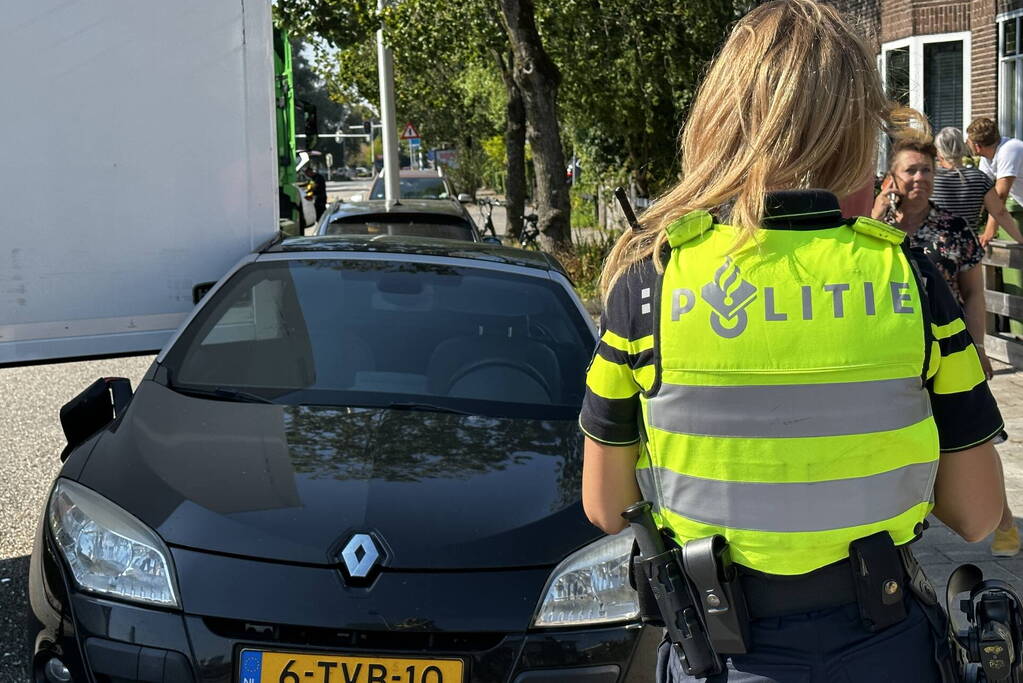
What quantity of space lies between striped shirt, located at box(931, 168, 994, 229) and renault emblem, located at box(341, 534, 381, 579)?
444cm

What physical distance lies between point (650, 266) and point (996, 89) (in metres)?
13.9

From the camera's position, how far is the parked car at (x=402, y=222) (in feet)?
29.8

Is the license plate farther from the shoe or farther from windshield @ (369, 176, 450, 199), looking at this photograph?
windshield @ (369, 176, 450, 199)

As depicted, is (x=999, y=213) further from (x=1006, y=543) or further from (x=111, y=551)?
(x=111, y=551)

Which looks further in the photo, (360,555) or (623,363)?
(360,555)

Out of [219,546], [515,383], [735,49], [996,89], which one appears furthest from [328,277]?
[996,89]

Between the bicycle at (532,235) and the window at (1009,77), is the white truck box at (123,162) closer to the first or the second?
the bicycle at (532,235)

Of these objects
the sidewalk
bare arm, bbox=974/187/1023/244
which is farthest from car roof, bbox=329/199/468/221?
the sidewalk

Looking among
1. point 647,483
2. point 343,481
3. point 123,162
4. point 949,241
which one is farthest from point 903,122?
point 123,162

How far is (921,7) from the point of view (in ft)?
50.2

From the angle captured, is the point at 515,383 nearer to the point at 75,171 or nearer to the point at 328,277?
the point at 328,277

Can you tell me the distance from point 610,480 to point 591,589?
1298 millimetres

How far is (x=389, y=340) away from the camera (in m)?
4.42

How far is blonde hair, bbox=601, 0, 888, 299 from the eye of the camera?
1.74 m
